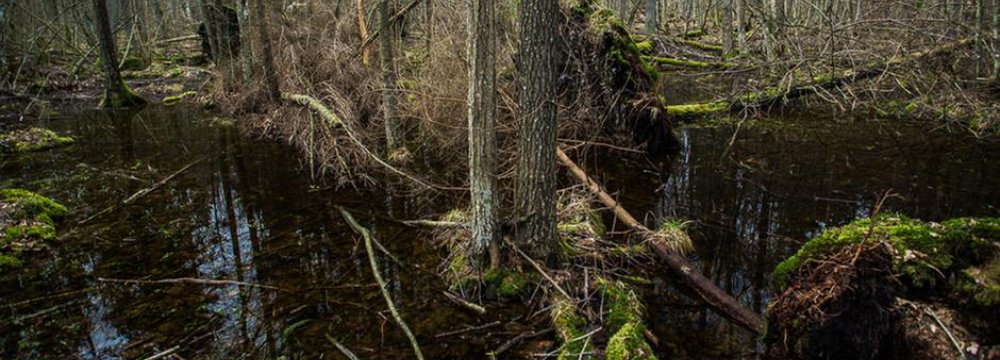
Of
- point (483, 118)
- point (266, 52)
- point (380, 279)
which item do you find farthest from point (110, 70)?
point (483, 118)

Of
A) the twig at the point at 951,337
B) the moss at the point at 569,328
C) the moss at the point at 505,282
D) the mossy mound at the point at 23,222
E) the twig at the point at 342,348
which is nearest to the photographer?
the twig at the point at 951,337

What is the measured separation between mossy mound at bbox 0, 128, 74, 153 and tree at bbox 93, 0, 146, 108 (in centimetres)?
375

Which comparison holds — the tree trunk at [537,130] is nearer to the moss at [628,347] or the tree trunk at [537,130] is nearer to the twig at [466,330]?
the twig at [466,330]

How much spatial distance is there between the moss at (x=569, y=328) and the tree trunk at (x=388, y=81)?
18.3ft

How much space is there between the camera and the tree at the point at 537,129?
475 cm

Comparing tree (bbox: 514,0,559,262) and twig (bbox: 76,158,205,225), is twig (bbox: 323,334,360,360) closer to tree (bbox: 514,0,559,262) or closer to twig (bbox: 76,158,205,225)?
tree (bbox: 514,0,559,262)

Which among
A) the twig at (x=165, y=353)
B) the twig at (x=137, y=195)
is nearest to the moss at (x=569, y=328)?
the twig at (x=165, y=353)

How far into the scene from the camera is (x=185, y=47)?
102 feet

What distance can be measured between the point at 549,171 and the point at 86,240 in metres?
6.06

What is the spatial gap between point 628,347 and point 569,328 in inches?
26.7

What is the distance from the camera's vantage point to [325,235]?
23.1 feet

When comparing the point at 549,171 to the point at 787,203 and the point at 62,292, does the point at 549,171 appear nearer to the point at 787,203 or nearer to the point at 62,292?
the point at 787,203

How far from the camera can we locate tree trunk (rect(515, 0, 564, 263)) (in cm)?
475

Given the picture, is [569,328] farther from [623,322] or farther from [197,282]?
[197,282]
